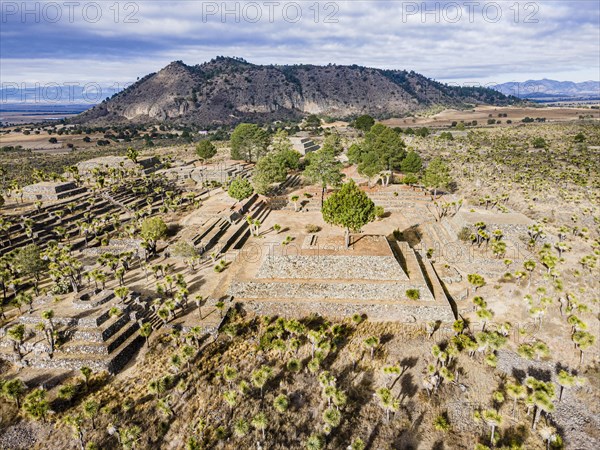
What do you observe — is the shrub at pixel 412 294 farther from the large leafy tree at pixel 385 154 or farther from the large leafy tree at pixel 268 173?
the large leafy tree at pixel 385 154

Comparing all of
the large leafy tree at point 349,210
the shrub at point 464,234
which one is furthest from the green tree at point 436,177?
the large leafy tree at point 349,210

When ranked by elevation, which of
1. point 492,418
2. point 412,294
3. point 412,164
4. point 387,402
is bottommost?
point 492,418

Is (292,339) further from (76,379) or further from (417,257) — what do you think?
(417,257)

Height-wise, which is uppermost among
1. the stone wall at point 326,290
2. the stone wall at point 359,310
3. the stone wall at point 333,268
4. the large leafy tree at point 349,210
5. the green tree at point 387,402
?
Result: the large leafy tree at point 349,210

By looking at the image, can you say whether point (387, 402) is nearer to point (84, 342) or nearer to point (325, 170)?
point (84, 342)

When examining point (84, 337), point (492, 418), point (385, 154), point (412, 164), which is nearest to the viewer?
point (492, 418)

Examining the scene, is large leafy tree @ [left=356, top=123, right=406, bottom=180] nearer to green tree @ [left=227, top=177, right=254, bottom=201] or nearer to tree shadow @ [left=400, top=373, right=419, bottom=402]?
green tree @ [left=227, top=177, right=254, bottom=201]

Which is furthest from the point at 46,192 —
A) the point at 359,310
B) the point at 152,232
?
the point at 359,310
